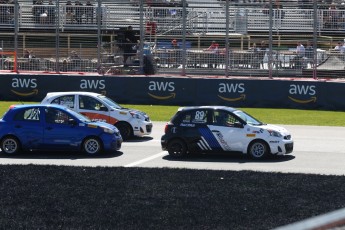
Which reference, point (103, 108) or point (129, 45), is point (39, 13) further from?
point (103, 108)

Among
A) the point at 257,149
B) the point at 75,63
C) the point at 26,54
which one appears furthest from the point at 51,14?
the point at 257,149

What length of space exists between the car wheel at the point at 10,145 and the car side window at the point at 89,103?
3642 millimetres

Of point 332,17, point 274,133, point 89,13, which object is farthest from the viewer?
point 89,13

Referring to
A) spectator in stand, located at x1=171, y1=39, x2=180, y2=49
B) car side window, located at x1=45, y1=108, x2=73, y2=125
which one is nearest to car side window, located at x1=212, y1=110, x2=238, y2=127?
car side window, located at x1=45, y1=108, x2=73, y2=125

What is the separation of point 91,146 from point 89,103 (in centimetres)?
342

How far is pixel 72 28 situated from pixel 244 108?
357 inches

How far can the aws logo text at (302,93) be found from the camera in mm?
29369

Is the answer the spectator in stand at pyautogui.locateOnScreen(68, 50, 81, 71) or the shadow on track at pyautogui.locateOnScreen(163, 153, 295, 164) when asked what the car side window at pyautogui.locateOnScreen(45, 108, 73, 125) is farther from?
the spectator in stand at pyautogui.locateOnScreen(68, 50, 81, 71)

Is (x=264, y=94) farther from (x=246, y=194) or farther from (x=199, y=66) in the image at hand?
(x=246, y=194)

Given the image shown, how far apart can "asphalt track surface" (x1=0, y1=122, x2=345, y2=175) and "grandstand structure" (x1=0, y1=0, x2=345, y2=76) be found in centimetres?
1004

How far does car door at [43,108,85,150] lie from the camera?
1906cm

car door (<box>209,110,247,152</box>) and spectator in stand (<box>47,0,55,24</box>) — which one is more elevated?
spectator in stand (<box>47,0,55,24</box>)

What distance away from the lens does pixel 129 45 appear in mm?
32562

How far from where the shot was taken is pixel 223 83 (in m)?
30.1
